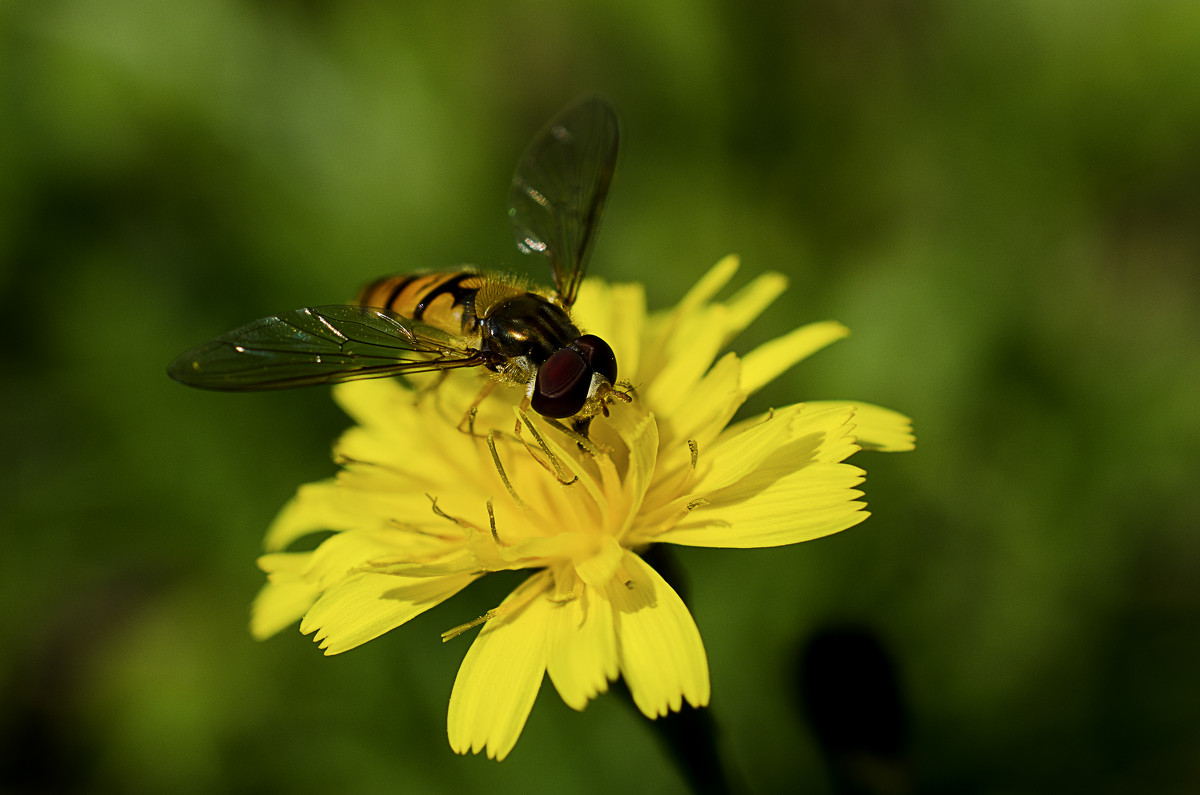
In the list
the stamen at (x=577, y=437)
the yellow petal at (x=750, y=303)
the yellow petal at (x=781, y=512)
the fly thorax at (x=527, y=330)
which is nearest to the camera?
the yellow petal at (x=781, y=512)

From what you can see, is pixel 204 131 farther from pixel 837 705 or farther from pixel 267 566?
pixel 837 705

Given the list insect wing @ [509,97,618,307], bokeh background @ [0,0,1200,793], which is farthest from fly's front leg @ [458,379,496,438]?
bokeh background @ [0,0,1200,793]

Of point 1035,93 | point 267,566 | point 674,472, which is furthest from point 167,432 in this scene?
point 1035,93

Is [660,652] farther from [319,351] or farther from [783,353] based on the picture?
[319,351]

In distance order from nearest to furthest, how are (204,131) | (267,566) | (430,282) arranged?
(267,566) < (430,282) < (204,131)

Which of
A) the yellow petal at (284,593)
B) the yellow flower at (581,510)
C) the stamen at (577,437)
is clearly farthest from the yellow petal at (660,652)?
the yellow petal at (284,593)

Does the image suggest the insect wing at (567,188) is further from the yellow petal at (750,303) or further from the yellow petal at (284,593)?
the yellow petal at (284,593)
